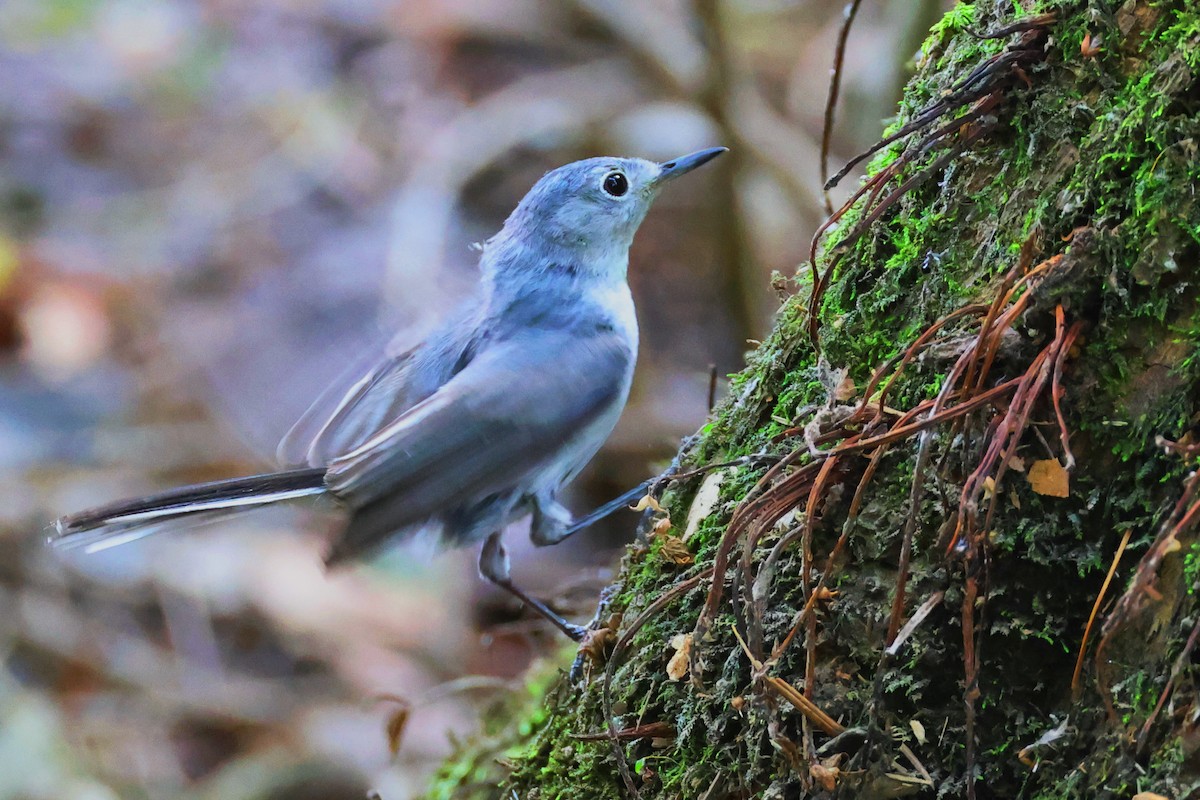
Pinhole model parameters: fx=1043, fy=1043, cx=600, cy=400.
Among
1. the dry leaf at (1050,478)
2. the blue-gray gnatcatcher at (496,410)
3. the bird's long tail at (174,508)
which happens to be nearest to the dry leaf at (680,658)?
the dry leaf at (1050,478)

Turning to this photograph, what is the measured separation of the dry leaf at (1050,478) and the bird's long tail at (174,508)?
1.59 meters

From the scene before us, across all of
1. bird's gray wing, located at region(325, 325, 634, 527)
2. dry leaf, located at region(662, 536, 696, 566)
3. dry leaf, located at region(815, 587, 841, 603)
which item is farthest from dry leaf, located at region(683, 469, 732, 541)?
bird's gray wing, located at region(325, 325, 634, 527)

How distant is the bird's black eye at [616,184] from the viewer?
3.05 metres

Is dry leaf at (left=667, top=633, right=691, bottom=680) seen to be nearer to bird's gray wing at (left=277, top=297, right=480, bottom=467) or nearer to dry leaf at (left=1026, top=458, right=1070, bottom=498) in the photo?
dry leaf at (left=1026, top=458, right=1070, bottom=498)

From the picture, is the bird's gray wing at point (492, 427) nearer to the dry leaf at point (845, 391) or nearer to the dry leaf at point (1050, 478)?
the dry leaf at point (845, 391)

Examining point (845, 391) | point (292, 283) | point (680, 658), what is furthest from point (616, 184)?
point (292, 283)

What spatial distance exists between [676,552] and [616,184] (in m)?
1.51

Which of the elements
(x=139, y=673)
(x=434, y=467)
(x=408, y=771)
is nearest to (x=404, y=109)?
(x=139, y=673)

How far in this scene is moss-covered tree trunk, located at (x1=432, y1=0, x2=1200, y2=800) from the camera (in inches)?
51.8

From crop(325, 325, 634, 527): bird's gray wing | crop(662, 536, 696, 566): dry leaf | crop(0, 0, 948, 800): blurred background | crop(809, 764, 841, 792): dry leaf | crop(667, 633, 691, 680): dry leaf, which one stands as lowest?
crop(809, 764, 841, 792): dry leaf

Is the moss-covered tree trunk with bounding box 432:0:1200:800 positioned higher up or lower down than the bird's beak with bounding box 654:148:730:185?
lower down

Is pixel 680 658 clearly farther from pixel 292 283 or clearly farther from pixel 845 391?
pixel 292 283

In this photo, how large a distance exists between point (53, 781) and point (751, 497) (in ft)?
13.0

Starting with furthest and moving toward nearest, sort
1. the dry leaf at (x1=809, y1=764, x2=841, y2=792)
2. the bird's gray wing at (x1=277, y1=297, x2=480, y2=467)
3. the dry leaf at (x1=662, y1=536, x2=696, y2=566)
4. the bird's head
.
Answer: the bird's head, the bird's gray wing at (x1=277, y1=297, x2=480, y2=467), the dry leaf at (x1=662, y1=536, x2=696, y2=566), the dry leaf at (x1=809, y1=764, x2=841, y2=792)
